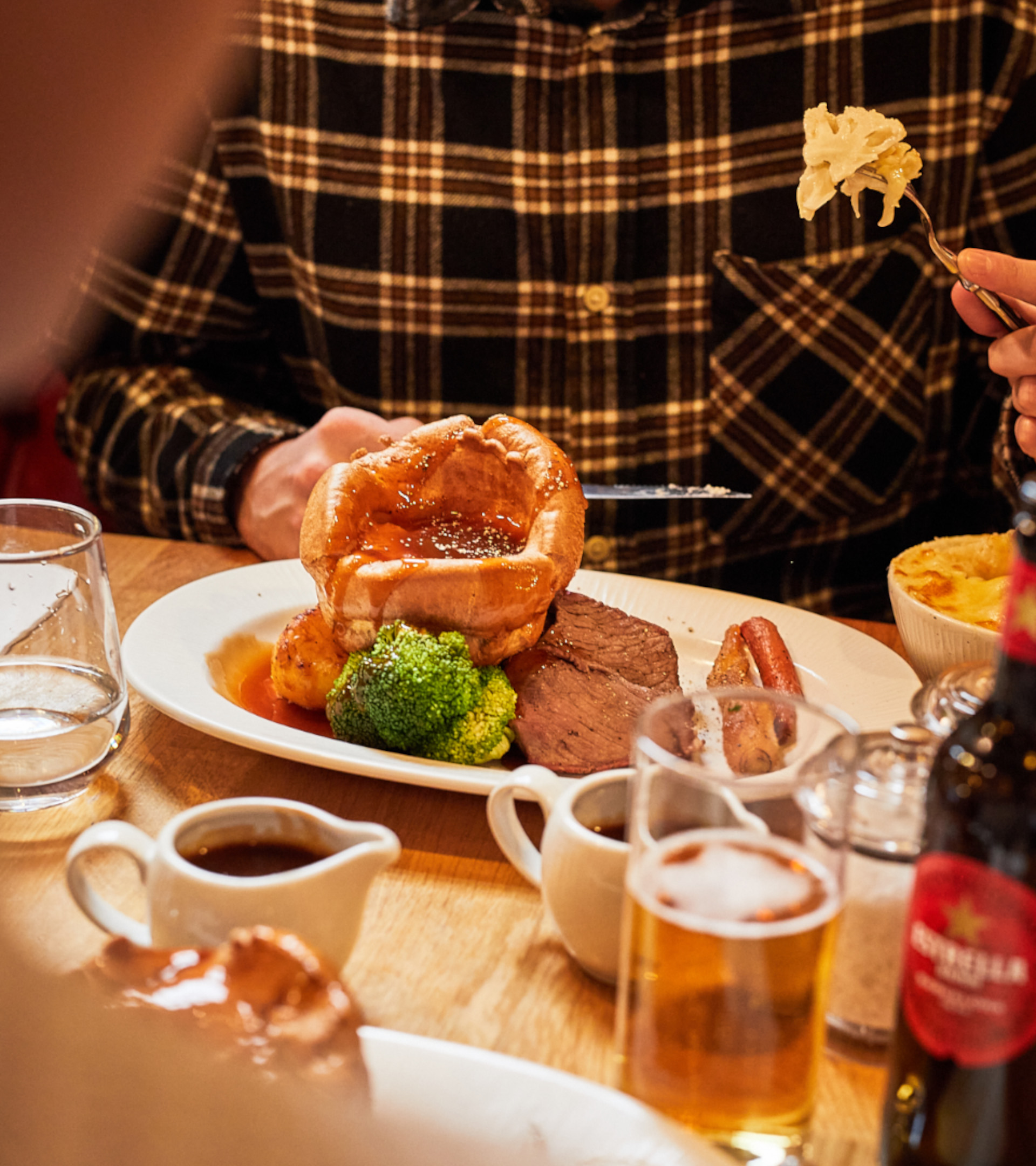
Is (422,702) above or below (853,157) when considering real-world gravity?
below

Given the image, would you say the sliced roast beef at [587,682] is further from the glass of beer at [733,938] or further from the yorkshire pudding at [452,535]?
the glass of beer at [733,938]

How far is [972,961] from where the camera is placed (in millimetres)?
720

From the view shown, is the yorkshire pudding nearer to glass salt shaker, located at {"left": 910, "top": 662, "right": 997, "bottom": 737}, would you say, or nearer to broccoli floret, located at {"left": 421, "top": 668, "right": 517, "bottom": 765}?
Answer: broccoli floret, located at {"left": 421, "top": 668, "right": 517, "bottom": 765}

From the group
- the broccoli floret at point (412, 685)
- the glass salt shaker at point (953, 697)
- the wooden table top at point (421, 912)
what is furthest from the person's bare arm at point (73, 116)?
the broccoli floret at point (412, 685)

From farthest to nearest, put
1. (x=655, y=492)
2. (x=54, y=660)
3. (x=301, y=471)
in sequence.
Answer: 1. (x=301, y=471)
2. (x=655, y=492)
3. (x=54, y=660)

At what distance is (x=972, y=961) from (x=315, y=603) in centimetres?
138

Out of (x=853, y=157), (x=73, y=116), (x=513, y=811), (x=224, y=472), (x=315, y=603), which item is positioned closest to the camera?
(x=73, y=116)

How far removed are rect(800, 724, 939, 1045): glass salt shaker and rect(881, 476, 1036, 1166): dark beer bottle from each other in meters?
0.13

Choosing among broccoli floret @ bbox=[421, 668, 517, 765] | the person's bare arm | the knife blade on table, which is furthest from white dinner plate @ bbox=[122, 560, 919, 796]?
the person's bare arm

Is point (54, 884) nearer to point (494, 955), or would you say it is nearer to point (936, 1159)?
point (494, 955)

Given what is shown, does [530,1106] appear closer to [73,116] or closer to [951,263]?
[73,116]

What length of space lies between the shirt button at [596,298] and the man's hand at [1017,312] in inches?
34.9

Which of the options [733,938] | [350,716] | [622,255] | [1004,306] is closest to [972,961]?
[733,938]

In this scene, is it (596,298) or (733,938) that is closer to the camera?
(733,938)
